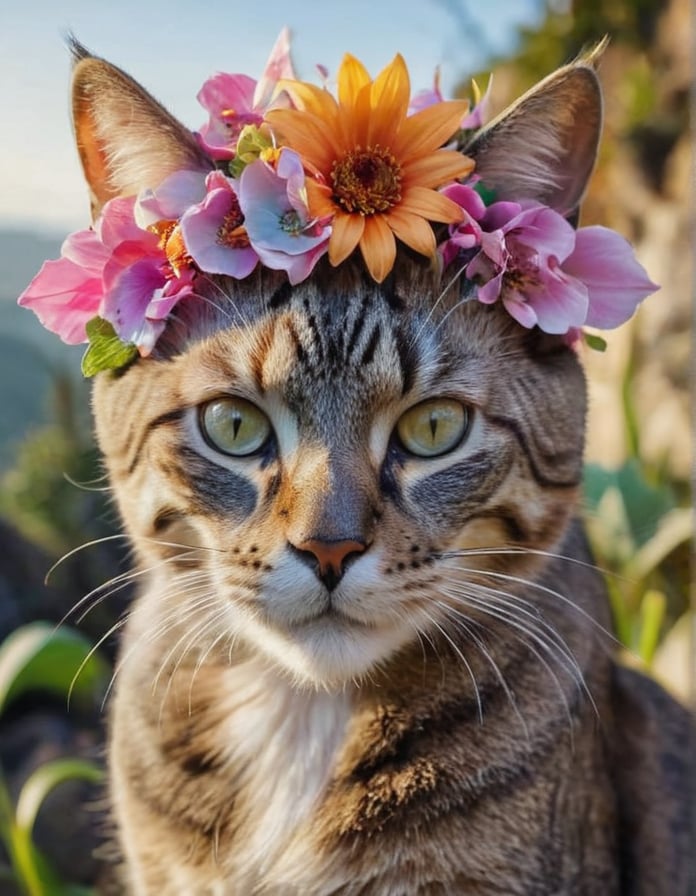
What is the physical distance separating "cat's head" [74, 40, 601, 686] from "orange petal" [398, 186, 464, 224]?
0.08 metres

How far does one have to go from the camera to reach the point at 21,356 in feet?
6.50

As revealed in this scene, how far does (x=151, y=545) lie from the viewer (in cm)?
108

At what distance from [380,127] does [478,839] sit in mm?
717

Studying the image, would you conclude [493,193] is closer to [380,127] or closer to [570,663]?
[380,127]

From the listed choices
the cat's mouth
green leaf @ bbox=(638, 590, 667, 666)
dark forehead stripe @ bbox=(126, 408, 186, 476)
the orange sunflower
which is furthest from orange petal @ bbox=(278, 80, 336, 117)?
green leaf @ bbox=(638, 590, 667, 666)

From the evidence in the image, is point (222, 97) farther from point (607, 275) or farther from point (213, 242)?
point (607, 275)

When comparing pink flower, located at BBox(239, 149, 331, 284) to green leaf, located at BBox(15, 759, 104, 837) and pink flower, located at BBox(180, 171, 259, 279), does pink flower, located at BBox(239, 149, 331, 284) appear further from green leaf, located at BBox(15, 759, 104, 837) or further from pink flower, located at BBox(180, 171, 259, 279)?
green leaf, located at BBox(15, 759, 104, 837)

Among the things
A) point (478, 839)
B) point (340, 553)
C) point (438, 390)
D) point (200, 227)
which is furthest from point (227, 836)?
point (200, 227)

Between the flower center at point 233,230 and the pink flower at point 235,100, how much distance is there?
0.08 meters

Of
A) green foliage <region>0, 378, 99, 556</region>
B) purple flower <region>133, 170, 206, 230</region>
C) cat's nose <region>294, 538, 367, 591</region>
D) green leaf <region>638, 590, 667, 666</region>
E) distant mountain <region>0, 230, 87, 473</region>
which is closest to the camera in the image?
cat's nose <region>294, 538, 367, 591</region>

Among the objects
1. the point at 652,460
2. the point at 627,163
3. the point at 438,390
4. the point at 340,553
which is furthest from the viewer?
the point at 627,163

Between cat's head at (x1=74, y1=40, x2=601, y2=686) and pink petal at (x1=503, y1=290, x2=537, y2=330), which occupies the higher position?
pink petal at (x1=503, y1=290, x2=537, y2=330)

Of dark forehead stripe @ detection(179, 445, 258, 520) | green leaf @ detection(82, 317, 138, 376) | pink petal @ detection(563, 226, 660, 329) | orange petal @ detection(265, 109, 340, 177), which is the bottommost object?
dark forehead stripe @ detection(179, 445, 258, 520)

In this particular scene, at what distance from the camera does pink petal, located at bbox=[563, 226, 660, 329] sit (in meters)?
1.02
